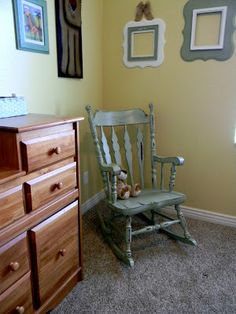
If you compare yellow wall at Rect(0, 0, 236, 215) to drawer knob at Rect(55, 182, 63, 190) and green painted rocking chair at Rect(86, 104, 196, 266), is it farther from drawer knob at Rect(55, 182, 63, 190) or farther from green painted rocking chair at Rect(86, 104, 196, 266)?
drawer knob at Rect(55, 182, 63, 190)

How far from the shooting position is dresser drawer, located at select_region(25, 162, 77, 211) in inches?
43.4

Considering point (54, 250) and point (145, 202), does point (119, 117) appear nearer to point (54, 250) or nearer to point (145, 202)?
point (145, 202)

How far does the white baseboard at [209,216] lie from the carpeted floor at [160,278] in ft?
0.44

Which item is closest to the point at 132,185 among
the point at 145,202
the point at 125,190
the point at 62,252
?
the point at 125,190

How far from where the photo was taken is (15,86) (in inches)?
60.4

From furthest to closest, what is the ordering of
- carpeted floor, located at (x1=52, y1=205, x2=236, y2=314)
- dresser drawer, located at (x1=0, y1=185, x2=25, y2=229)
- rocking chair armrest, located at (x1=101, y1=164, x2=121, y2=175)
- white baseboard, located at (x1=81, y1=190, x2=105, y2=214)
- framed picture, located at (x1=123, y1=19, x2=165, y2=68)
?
white baseboard, located at (x1=81, y1=190, x2=105, y2=214), framed picture, located at (x1=123, y1=19, x2=165, y2=68), rocking chair armrest, located at (x1=101, y1=164, x2=121, y2=175), carpeted floor, located at (x1=52, y1=205, x2=236, y2=314), dresser drawer, located at (x1=0, y1=185, x2=25, y2=229)

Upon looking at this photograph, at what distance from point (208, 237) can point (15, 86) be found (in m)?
1.82

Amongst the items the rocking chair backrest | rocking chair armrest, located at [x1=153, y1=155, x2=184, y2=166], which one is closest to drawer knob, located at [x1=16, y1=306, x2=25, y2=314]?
the rocking chair backrest

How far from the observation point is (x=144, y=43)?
7.24 ft

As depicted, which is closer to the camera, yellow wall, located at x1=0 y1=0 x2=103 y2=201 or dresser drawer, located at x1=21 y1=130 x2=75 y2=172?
dresser drawer, located at x1=21 y1=130 x2=75 y2=172

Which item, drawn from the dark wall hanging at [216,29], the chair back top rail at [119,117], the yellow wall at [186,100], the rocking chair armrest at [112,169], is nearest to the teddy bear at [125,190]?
the rocking chair armrest at [112,169]

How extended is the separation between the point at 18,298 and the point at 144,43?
2.06m

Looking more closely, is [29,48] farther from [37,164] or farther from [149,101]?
[149,101]

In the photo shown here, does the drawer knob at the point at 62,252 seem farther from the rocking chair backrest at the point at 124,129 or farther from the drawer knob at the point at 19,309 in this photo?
the rocking chair backrest at the point at 124,129
